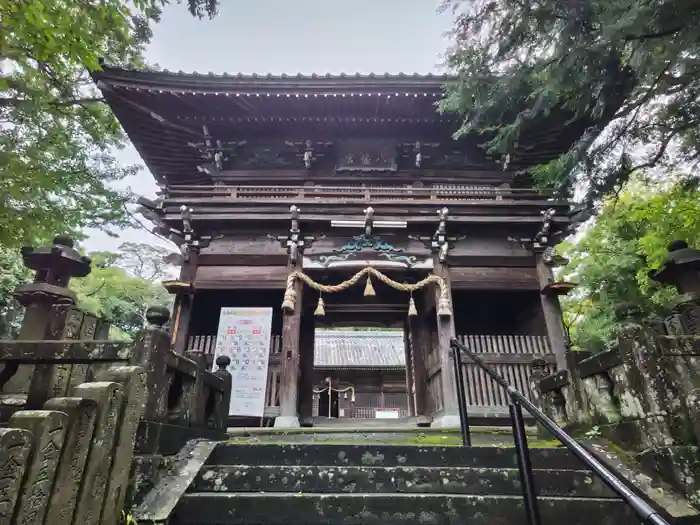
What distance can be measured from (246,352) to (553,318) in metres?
6.22

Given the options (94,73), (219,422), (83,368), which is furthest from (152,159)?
(219,422)

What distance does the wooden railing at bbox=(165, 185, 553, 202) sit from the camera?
8734 millimetres

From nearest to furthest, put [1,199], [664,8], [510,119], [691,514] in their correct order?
[691,514], [664,8], [1,199], [510,119]

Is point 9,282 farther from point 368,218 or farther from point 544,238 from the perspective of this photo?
point 544,238

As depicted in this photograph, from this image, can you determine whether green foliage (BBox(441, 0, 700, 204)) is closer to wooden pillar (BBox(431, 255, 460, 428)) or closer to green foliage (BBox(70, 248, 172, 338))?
wooden pillar (BBox(431, 255, 460, 428))

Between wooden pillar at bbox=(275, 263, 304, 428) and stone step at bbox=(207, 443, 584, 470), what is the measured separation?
12.4ft

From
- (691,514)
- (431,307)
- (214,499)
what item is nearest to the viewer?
(691,514)

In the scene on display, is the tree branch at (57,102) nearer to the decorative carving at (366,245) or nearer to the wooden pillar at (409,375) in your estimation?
the decorative carving at (366,245)

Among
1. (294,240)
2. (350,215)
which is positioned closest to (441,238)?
(350,215)

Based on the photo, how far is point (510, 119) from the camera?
27.2 feet

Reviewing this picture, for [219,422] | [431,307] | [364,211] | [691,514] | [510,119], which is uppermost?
[510,119]

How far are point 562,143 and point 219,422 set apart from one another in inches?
386

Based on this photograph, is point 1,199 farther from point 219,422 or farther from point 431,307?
point 431,307

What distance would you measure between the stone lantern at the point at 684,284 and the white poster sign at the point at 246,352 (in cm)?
630
